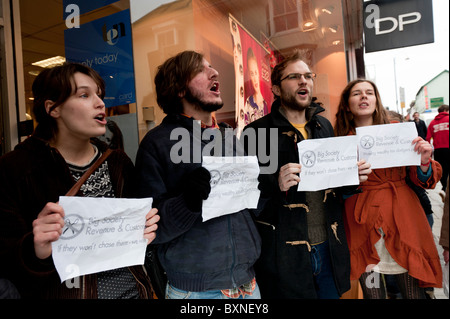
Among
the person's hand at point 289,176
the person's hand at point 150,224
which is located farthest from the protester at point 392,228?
the person's hand at point 150,224

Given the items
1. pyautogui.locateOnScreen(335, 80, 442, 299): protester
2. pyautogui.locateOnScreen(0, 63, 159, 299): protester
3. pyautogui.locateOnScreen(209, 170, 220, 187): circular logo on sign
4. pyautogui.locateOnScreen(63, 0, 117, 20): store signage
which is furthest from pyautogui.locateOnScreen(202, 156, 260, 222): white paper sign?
pyautogui.locateOnScreen(63, 0, 117, 20): store signage

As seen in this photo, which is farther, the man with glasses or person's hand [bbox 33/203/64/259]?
the man with glasses

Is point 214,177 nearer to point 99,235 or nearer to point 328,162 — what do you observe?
point 99,235

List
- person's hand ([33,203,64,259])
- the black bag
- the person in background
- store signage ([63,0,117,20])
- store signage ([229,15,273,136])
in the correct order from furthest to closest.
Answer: the person in background
store signage ([229,15,273,136])
store signage ([63,0,117,20])
the black bag
person's hand ([33,203,64,259])

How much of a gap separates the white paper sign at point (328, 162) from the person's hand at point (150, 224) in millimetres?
818

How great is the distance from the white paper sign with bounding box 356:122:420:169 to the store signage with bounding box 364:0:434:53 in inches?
28.4

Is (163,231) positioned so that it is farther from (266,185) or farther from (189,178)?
(266,185)

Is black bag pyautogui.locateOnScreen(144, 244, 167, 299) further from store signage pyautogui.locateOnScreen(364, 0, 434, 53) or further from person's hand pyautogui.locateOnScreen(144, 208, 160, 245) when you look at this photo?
store signage pyautogui.locateOnScreen(364, 0, 434, 53)

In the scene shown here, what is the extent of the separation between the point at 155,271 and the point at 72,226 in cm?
54

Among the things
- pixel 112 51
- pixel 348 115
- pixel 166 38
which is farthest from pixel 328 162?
pixel 112 51

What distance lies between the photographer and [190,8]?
291cm

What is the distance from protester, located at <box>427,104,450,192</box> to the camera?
174 cm

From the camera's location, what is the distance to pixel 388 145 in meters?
1.72

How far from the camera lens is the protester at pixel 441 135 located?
1740 millimetres
